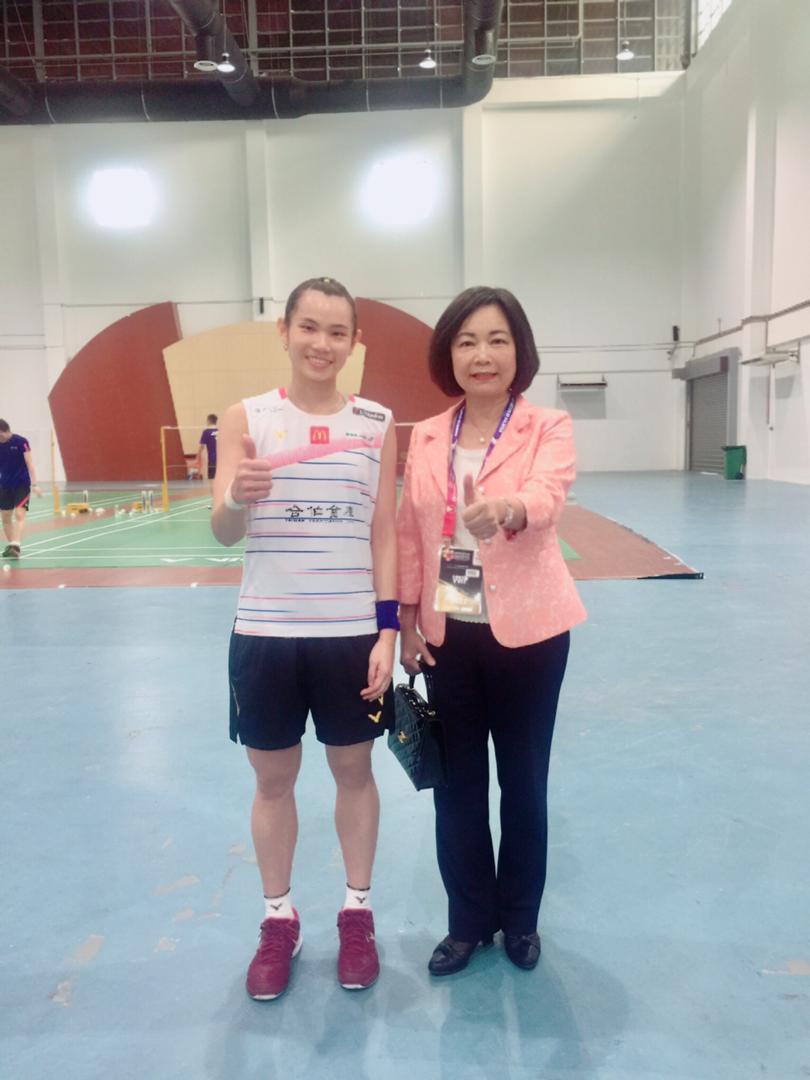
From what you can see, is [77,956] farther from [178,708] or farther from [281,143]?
[281,143]

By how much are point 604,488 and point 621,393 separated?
23.0ft

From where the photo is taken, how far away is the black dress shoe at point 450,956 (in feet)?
6.56

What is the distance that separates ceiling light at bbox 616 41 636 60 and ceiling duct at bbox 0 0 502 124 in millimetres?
4072

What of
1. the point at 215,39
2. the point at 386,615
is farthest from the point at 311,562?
the point at 215,39

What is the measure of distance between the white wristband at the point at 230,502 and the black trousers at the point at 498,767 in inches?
23.4

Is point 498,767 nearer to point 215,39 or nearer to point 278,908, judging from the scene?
point 278,908

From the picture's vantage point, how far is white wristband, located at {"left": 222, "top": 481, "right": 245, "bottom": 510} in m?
1.81

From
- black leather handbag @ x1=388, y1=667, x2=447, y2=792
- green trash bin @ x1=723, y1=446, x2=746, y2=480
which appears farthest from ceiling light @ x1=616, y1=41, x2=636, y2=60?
black leather handbag @ x1=388, y1=667, x2=447, y2=792

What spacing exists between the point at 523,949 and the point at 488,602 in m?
0.94

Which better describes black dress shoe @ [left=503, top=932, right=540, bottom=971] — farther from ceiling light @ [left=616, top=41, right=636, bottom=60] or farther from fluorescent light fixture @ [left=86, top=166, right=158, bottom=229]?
ceiling light @ [left=616, top=41, right=636, bottom=60]

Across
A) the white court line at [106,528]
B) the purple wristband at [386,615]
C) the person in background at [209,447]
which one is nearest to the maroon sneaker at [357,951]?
the purple wristband at [386,615]

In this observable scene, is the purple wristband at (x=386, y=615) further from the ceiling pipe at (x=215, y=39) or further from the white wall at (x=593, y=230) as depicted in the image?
the white wall at (x=593, y=230)

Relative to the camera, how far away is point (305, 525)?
1895 mm

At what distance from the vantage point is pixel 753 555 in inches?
304
